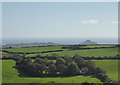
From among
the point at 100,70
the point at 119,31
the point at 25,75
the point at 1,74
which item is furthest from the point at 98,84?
the point at 119,31

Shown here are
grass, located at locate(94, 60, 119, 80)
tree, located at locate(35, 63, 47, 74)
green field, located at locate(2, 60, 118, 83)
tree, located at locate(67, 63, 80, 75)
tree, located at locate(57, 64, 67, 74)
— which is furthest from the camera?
tree, located at locate(35, 63, 47, 74)

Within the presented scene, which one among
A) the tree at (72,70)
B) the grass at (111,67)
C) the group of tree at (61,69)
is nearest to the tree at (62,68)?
the group of tree at (61,69)

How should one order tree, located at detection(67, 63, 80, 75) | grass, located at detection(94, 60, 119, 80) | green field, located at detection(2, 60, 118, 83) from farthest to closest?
tree, located at detection(67, 63, 80, 75) < grass, located at detection(94, 60, 119, 80) < green field, located at detection(2, 60, 118, 83)

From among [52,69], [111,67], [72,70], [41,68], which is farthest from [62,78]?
[111,67]

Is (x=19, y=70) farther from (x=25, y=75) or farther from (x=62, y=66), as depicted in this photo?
(x=62, y=66)

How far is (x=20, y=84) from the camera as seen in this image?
11883 millimetres

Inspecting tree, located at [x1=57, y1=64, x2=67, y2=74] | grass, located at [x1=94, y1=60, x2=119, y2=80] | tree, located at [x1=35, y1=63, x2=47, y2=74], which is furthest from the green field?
tree, located at [x1=35, y1=63, x2=47, y2=74]

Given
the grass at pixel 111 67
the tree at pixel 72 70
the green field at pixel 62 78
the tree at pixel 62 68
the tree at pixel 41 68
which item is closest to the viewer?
the green field at pixel 62 78

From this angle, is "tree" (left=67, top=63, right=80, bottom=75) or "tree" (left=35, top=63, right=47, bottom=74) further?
"tree" (left=35, top=63, right=47, bottom=74)

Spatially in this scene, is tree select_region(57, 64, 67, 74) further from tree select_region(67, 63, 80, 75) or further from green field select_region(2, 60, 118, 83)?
green field select_region(2, 60, 118, 83)

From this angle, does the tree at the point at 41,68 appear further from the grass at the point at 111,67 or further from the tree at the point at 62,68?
the grass at the point at 111,67

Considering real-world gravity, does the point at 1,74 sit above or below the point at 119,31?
below

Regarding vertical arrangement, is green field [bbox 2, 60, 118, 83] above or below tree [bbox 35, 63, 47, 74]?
below

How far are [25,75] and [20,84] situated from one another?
3.78m
